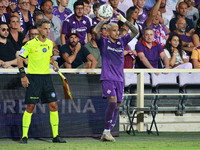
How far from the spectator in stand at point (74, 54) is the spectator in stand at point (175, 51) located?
220 centimetres

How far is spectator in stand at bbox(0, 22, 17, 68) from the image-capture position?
28.1ft

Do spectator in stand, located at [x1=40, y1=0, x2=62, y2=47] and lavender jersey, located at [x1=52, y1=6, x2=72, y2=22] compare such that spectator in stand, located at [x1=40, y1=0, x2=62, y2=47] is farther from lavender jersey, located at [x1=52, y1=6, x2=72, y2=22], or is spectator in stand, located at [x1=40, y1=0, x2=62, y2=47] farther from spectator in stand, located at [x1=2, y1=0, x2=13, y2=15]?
spectator in stand, located at [x1=2, y1=0, x2=13, y2=15]

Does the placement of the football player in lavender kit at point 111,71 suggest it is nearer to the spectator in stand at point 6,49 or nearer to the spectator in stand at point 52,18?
the spectator in stand at point 6,49

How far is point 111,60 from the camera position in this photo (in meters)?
7.27

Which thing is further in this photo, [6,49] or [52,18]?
[52,18]

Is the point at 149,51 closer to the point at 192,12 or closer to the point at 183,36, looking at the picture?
the point at 183,36

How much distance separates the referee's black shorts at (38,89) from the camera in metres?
6.79

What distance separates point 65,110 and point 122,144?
1513mm

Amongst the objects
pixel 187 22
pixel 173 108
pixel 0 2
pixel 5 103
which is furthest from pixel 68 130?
pixel 187 22

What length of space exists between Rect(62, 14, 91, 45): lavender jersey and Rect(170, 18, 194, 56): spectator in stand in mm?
2618

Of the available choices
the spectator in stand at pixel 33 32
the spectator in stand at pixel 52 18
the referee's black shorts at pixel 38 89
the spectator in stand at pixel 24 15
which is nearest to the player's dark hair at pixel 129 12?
the spectator in stand at pixel 52 18

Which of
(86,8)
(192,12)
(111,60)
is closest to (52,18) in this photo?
(86,8)

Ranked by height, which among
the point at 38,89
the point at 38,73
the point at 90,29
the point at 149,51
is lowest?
the point at 38,89

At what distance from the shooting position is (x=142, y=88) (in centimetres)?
877
